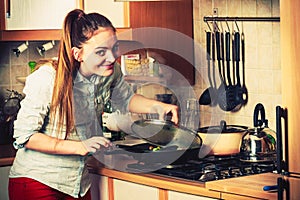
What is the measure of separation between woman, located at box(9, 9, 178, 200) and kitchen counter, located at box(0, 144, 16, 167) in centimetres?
36

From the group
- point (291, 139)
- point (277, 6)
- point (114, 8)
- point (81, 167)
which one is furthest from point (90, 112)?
point (291, 139)

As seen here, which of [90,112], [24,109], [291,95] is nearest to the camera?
[291,95]

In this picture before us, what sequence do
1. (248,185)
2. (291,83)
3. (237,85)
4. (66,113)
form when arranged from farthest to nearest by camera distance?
(237,85), (66,113), (248,185), (291,83)

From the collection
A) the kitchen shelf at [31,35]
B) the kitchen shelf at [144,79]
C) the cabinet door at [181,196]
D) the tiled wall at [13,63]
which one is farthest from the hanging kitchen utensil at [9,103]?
the cabinet door at [181,196]

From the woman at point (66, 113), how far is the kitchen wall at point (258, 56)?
1.41 ft

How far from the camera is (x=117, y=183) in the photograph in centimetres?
345

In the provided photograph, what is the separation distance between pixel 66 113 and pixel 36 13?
0.66m

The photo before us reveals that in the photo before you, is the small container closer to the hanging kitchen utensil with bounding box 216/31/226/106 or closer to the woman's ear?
the woman's ear

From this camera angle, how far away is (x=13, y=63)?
Answer: 4.30 m

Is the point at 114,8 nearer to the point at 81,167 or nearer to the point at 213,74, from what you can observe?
the point at 213,74

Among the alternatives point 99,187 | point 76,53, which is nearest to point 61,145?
point 99,187

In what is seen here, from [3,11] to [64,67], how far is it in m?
0.56

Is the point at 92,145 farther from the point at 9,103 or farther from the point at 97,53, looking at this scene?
the point at 9,103

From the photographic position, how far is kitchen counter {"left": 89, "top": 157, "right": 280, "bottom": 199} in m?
2.86
